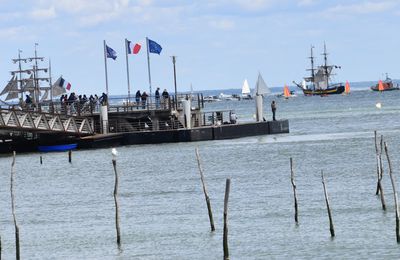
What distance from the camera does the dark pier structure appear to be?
90.7 meters

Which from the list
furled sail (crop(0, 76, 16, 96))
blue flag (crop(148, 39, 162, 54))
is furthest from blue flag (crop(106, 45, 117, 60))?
furled sail (crop(0, 76, 16, 96))

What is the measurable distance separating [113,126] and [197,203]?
127 feet

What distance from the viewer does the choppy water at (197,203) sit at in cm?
4475

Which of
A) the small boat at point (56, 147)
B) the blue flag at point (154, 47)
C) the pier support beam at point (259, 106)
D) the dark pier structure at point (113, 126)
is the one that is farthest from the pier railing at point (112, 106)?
the blue flag at point (154, 47)

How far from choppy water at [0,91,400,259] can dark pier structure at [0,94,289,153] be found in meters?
1.09

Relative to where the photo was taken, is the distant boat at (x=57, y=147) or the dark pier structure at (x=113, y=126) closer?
the dark pier structure at (x=113, y=126)

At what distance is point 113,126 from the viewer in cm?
9512

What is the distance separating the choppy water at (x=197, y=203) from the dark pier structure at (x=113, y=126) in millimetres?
1094

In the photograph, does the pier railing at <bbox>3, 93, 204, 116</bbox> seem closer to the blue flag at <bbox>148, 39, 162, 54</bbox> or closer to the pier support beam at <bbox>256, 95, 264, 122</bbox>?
the pier support beam at <bbox>256, 95, 264, 122</bbox>

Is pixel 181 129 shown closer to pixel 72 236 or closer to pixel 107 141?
pixel 107 141

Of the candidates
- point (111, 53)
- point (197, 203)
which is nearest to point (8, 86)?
point (111, 53)

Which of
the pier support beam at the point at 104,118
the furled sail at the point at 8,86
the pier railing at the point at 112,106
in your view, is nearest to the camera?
the pier support beam at the point at 104,118

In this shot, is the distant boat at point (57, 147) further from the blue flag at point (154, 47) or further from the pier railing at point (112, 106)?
the blue flag at point (154, 47)

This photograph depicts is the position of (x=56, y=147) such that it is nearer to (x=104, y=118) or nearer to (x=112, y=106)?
(x=104, y=118)
